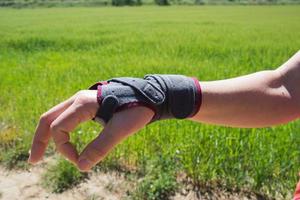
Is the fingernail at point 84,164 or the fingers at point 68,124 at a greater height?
the fingers at point 68,124

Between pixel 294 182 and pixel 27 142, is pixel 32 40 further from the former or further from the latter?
pixel 294 182

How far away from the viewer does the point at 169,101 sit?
1284 mm

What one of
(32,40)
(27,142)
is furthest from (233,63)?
(32,40)

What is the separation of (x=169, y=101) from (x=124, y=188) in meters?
2.14

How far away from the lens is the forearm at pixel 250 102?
1.44 metres

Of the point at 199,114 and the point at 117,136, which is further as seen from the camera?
the point at 199,114

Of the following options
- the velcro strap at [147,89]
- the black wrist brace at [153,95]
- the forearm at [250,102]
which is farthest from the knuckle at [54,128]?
the forearm at [250,102]

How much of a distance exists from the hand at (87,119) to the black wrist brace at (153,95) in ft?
0.07

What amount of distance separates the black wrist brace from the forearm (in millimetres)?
93

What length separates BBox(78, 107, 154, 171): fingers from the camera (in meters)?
1.08

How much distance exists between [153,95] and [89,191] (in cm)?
226

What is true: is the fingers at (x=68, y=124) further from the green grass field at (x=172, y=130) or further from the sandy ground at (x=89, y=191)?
the green grass field at (x=172, y=130)

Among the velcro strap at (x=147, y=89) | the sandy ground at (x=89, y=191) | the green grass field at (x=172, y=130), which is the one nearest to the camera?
the velcro strap at (x=147, y=89)

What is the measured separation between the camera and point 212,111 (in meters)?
1.44
